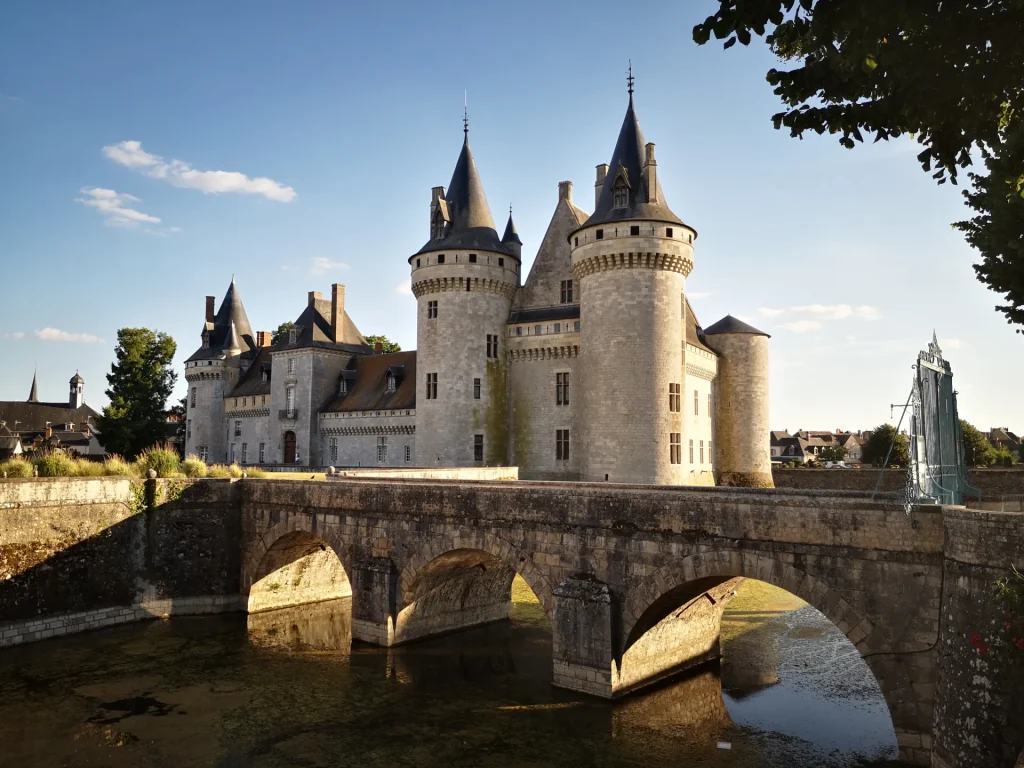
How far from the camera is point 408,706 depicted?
14000 millimetres

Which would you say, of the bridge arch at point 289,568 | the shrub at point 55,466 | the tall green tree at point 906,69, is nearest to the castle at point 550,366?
the bridge arch at point 289,568

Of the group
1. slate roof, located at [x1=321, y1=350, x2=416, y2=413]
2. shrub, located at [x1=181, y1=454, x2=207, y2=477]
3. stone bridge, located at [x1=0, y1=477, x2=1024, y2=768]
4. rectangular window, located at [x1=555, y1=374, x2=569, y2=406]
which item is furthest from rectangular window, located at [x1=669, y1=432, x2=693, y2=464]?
shrub, located at [x1=181, y1=454, x2=207, y2=477]

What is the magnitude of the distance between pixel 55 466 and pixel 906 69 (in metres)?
23.0

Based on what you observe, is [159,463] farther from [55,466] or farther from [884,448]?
[884,448]

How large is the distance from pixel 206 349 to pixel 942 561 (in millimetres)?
47550

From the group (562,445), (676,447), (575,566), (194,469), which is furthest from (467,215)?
(575,566)

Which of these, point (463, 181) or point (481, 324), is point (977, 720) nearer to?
point (481, 324)

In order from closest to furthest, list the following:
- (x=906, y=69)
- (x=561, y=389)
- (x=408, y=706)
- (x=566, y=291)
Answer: (x=906, y=69) < (x=408, y=706) < (x=561, y=389) < (x=566, y=291)

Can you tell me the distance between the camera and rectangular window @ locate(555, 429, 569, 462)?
32781 millimetres

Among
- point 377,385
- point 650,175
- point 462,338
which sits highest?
point 650,175

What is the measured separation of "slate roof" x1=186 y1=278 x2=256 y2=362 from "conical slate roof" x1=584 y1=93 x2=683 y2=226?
96.4ft

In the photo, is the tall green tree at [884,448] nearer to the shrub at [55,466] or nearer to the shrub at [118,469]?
the shrub at [118,469]

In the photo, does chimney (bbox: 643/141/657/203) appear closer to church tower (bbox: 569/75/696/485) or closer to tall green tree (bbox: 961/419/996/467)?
church tower (bbox: 569/75/696/485)

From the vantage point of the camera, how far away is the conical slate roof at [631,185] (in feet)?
95.6
